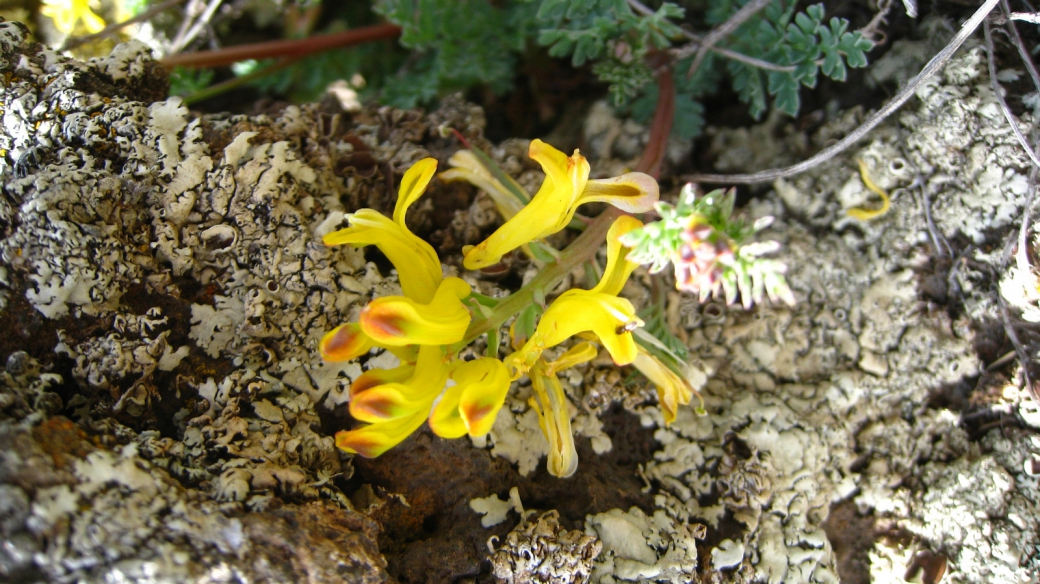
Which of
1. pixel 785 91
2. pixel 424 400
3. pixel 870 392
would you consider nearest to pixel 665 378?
pixel 424 400

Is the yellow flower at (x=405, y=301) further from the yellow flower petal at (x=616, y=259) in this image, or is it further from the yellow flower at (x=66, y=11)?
the yellow flower at (x=66, y=11)

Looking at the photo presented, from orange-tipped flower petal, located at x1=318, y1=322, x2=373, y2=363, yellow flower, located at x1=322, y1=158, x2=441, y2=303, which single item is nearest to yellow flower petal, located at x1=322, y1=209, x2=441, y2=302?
yellow flower, located at x1=322, y1=158, x2=441, y2=303

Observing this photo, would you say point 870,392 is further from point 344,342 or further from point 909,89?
point 344,342

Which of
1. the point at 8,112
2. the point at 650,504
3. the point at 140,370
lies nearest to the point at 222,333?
the point at 140,370

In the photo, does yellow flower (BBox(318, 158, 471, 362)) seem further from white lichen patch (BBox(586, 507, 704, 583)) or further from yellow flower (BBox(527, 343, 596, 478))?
white lichen patch (BBox(586, 507, 704, 583))

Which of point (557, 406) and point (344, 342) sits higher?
point (344, 342)

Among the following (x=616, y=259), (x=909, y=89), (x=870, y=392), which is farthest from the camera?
(x=870, y=392)
